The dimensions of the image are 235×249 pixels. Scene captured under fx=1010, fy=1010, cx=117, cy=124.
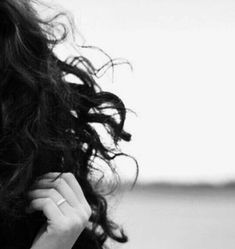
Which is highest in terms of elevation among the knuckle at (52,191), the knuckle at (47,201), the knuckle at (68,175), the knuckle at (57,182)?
the knuckle at (68,175)

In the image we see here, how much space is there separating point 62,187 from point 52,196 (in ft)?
0.08

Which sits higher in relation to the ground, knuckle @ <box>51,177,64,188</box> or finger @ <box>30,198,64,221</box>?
knuckle @ <box>51,177,64,188</box>

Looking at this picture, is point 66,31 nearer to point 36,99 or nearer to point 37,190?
point 36,99

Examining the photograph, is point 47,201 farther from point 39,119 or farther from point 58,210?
point 39,119

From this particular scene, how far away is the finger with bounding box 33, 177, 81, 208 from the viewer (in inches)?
67.2

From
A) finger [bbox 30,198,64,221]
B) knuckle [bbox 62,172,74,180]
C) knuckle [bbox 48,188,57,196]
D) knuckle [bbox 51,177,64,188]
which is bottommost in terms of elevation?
finger [bbox 30,198,64,221]

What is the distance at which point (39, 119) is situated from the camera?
1.73 m

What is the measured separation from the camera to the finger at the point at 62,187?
1707 millimetres

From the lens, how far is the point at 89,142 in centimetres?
185

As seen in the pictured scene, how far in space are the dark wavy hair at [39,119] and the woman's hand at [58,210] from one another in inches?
0.9

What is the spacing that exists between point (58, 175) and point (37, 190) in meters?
0.05

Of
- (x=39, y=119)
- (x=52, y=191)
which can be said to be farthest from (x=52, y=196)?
(x=39, y=119)

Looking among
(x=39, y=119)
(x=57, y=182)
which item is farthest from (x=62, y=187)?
(x=39, y=119)

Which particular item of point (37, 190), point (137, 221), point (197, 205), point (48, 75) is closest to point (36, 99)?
point (48, 75)
